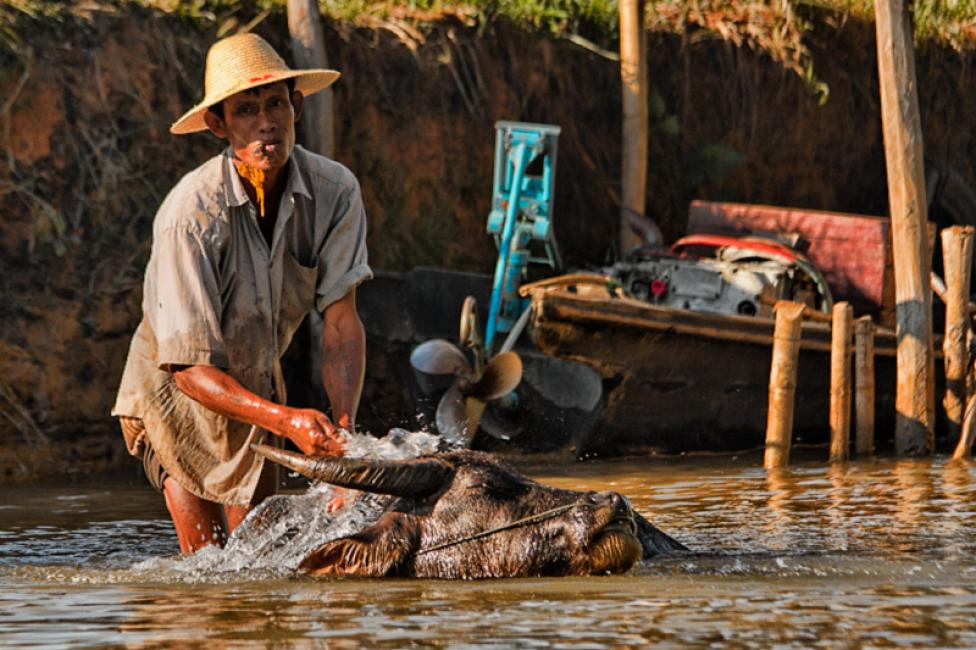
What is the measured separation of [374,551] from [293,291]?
1.05m

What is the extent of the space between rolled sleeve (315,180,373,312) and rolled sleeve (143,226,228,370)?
531mm

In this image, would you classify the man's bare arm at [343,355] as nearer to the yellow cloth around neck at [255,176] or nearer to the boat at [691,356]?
the yellow cloth around neck at [255,176]

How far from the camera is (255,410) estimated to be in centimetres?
605

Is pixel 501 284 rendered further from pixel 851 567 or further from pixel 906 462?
pixel 851 567

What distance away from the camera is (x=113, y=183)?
12367 millimetres

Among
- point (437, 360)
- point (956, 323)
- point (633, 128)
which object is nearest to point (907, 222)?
point (956, 323)

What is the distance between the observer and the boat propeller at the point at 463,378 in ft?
37.1

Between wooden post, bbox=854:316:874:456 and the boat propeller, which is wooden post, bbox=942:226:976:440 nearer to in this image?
wooden post, bbox=854:316:874:456

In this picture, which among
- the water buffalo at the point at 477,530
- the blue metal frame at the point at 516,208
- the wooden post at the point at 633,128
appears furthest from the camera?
the wooden post at the point at 633,128

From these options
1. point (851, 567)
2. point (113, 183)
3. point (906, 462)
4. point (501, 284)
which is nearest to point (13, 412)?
point (113, 183)

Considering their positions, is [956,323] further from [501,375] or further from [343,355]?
[343,355]

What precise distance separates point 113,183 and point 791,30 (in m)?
6.33

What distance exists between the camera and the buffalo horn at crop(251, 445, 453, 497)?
5852mm

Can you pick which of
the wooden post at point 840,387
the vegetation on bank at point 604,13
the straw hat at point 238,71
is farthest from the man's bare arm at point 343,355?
the vegetation on bank at point 604,13
